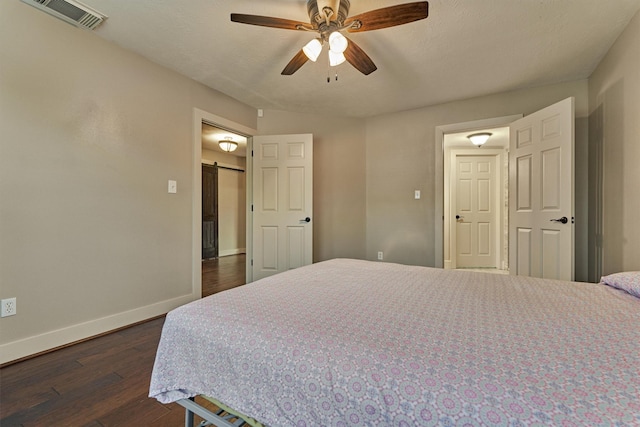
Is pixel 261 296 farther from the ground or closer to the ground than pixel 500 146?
closer to the ground

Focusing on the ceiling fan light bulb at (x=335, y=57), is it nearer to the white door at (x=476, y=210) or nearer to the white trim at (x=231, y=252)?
the white door at (x=476, y=210)

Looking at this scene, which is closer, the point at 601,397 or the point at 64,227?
the point at 601,397

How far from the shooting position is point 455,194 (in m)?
4.75

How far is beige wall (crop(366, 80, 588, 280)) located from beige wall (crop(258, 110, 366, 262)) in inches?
5.8

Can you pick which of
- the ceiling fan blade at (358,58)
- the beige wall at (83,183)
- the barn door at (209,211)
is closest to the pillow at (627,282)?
the ceiling fan blade at (358,58)

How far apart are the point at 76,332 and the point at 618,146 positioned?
430cm

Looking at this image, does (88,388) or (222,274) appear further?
(222,274)

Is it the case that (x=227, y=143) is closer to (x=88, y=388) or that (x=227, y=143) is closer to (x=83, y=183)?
(x=83, y=183)

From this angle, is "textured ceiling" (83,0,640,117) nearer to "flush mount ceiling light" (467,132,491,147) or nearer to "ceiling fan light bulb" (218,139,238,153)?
"flush mount ceiling light" (467,132,491,147)

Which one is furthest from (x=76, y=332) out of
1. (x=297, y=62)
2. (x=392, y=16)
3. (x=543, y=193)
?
(x=543, y=193)

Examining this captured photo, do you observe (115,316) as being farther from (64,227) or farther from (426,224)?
(426,224)

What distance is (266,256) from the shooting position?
348cm

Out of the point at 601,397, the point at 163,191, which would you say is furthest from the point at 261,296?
the point at 163,191

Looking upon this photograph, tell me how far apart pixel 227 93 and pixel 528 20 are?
2780 mm
